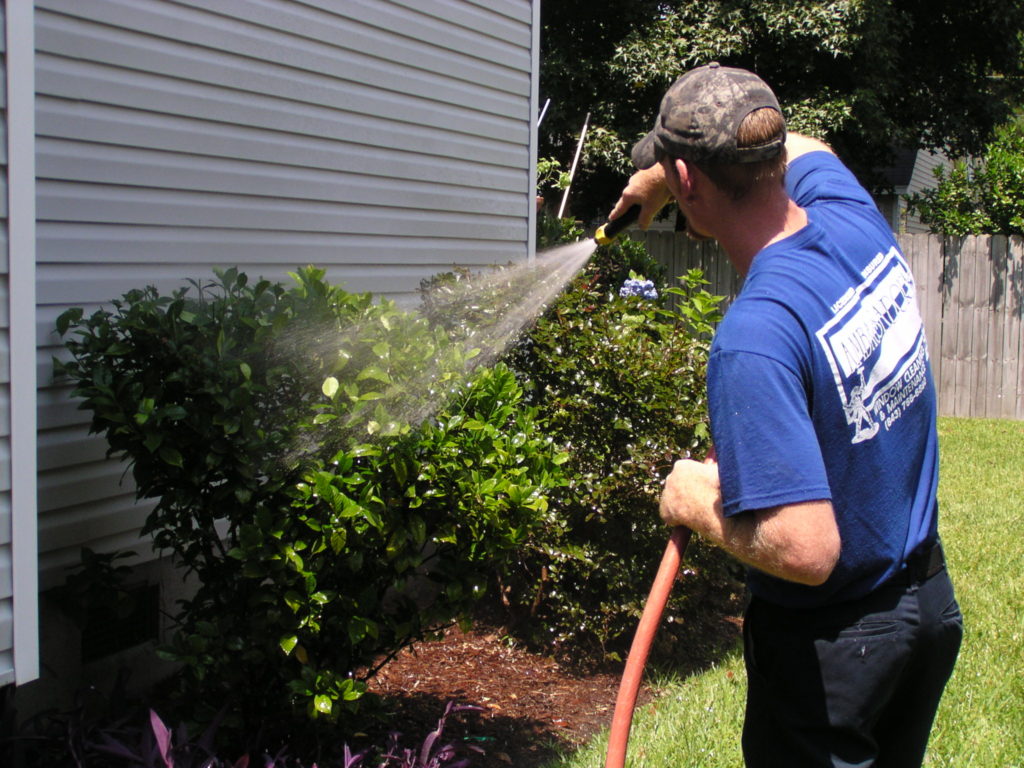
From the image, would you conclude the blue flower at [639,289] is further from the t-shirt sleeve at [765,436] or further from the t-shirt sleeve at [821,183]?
the t-shirt sleeve at [765,436]

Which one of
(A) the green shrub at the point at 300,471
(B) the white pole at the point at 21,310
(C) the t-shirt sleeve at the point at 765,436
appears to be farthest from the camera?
(A) the green shrub at the point at 300,471

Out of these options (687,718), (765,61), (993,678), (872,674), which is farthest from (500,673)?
(765,61)

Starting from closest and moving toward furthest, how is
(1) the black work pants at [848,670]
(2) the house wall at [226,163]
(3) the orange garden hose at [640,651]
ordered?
(1) the black work pants at [848,670]
(3) the orange garden hose at [640,651]
(2) the house wall at [226,163]

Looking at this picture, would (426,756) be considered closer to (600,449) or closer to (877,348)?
(877,348)

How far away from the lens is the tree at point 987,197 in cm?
1255

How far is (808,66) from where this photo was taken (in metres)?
15.2

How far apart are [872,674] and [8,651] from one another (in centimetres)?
240

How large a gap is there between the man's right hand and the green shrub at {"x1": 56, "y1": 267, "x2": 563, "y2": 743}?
880 mm

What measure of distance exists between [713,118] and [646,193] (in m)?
0.99

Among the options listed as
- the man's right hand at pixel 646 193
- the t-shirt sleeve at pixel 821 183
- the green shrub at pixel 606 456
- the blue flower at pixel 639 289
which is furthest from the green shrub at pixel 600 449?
the t-shirt sleeve at pixel 821 183

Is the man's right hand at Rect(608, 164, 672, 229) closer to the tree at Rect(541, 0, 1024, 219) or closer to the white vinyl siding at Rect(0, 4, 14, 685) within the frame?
the white vinyl siding at Rect(0, 4, 14, 685)

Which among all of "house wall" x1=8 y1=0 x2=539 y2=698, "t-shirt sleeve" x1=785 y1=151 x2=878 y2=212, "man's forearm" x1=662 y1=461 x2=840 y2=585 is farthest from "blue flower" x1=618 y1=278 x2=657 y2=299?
"man's forearm" x1=662 y1=461 x2=840 y2=585

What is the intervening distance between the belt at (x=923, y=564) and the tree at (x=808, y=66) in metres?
13.4

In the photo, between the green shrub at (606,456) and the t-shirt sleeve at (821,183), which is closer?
the t-shirt sleeve at (821,183)
